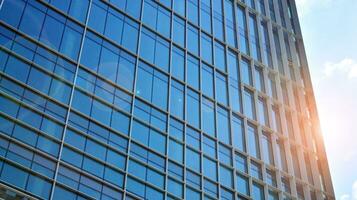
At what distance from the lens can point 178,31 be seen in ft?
165

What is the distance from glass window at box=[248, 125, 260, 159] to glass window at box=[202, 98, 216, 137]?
4210 mm

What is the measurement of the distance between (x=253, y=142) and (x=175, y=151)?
33.2ft

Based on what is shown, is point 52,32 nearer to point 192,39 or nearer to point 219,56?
point 192,39

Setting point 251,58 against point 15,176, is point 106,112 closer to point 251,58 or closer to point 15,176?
point 15,176

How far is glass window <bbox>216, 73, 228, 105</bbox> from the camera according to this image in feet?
164

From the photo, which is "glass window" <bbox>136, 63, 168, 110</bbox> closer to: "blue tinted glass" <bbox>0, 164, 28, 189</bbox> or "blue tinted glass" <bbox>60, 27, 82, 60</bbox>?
"blue tinted glass" <bbox>60, 27, 82, 60</bbox>

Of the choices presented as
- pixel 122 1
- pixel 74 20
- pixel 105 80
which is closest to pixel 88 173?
pixel 105 80

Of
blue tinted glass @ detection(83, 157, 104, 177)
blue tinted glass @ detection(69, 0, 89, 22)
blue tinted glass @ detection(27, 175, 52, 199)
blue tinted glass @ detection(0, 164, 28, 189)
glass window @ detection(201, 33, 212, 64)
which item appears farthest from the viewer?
glass window @ detection(201, 33, 212, 64)

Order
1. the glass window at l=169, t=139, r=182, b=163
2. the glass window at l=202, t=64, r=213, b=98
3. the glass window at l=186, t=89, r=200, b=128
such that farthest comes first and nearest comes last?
the glass window at l=202, t=64, r=213, b=98 → the glass window at l=186, t=89, r=200, b=128 → the glass window at l=169, t=139, r=182, b=163

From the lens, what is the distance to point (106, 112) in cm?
3944

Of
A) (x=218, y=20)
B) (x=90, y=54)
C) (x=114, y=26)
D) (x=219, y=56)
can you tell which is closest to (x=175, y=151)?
(x=90, y=54)

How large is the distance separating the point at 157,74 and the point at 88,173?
458 inches

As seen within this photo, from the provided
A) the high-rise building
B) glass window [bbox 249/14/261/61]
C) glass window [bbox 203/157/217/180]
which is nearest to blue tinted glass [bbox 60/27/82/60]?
the high-rise building

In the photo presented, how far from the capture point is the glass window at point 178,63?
47259mm
